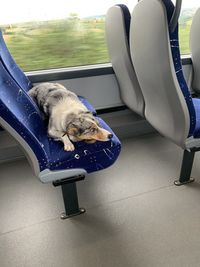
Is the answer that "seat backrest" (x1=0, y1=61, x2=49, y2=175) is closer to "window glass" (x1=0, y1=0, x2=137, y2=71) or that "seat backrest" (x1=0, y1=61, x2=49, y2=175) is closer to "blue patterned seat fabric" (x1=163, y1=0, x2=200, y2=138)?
"blue patterned seat fabric" (x1=163, y1=0, x2=200, y2=138)

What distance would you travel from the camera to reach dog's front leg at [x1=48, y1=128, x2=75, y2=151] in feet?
4.12

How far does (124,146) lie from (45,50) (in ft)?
3.66

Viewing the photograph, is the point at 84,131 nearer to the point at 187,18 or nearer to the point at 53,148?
the point at 53,148

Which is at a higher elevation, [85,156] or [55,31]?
[55,31]

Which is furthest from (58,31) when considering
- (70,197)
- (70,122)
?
(70,197)

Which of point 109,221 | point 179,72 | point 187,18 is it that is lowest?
point 109,221

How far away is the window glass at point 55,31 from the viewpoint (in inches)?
77.4

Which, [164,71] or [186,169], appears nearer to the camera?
[164,71]

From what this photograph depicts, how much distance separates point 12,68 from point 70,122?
72 centimetres

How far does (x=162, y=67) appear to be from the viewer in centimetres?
124

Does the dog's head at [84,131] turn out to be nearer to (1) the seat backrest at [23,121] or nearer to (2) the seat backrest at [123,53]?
(1) the seat backrest at [23,121]

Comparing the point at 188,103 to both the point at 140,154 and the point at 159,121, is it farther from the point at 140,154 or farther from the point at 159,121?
the point at 140,154

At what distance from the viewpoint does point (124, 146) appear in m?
2.23

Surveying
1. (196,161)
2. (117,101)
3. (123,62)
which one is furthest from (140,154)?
(123,62)
